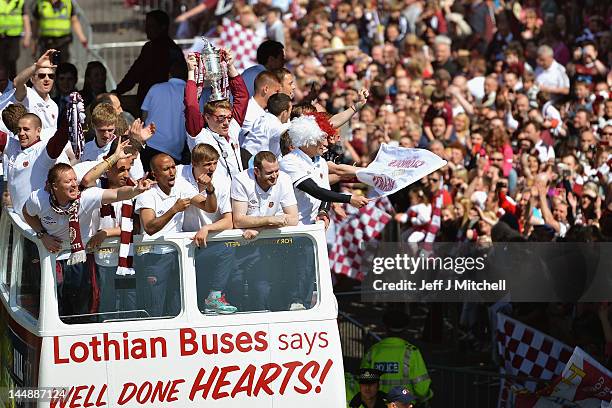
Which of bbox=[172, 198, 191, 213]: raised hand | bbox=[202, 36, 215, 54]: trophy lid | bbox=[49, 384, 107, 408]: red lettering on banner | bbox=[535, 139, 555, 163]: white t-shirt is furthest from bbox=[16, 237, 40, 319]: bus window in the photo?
bbox=[535, 139, 555, 163]: white t-shirt

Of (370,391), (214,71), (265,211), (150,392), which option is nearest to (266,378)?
(150,392)

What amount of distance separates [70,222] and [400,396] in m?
3.39

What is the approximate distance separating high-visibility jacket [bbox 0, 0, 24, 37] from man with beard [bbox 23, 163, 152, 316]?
10.7m

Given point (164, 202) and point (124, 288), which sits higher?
point (164, 202)

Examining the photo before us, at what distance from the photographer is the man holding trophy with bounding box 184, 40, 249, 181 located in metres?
13.4

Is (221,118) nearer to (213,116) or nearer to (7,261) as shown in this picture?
(213,116)

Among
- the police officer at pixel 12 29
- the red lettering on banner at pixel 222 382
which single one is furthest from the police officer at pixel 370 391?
the police officer at pixel 12 29

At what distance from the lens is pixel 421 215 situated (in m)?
18.7

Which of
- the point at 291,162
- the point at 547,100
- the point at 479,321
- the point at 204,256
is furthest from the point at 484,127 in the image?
the point at 204,256

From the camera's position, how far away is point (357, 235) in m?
19.6

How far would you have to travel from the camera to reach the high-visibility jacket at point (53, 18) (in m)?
22.2

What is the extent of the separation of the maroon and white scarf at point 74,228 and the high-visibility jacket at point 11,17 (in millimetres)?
10806

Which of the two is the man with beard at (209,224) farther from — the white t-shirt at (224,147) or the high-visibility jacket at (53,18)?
the high-visibility jacket at (53,18)

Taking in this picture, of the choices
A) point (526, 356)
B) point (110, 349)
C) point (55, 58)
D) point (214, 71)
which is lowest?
point (526, 356)
